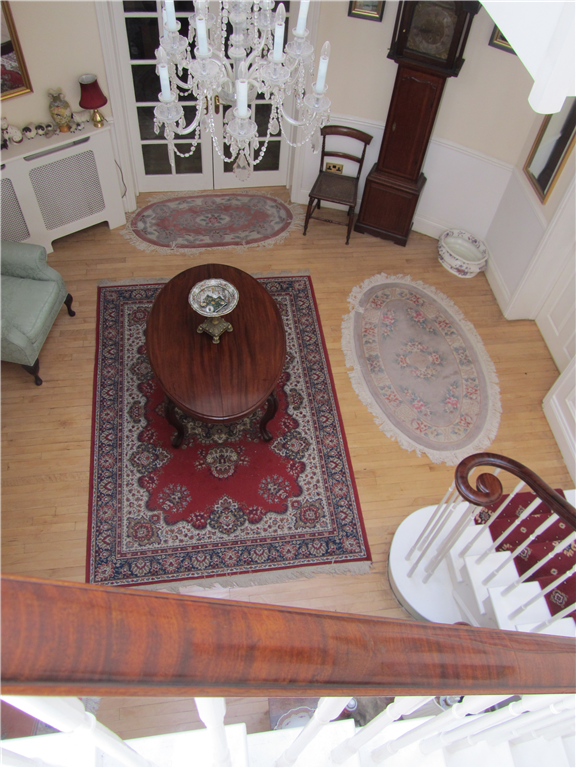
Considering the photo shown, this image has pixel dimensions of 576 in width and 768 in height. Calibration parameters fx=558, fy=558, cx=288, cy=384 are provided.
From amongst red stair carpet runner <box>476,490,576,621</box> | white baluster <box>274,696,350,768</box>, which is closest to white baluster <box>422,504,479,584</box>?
red stair carpet runner <box>476,490,576,621</box>

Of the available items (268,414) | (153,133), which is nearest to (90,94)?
(153,133)

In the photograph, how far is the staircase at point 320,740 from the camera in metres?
0.76

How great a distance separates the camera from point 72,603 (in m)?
0.49

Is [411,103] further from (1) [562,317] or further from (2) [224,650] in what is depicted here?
(2) [224,650]

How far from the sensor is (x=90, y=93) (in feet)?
14.0

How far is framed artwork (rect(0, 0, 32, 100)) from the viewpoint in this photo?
386 cm

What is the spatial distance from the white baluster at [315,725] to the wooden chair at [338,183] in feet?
14.8

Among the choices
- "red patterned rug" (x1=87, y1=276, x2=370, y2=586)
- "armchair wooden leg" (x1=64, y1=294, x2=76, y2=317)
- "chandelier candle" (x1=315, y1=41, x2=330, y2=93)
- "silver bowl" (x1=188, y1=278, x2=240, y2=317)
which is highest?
"chandelier candle" (x1=315, y1=41, x2=330, y2=93)

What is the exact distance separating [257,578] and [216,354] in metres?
1.42

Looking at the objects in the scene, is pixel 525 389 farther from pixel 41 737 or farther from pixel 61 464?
pixel 41 737

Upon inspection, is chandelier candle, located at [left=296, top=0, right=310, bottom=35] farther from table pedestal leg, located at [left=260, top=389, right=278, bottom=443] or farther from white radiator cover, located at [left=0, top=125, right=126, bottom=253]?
white radiator cover, located at [left=0, top=125, right=126, bottom=253]

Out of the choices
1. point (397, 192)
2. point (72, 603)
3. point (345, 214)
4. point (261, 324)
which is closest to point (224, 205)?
point (345, 214)

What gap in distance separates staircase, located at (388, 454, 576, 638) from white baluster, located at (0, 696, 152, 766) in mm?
1543

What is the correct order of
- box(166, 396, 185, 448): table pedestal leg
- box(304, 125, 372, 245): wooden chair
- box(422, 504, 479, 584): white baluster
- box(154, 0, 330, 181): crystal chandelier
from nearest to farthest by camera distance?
box(154, 0, 330, 181): crystal chandelier
box(422, 504, 479, 584): white baluster
box(166, 396, 185, 448): table pedestal leg
box(304, 125, 372, 245): wooden chair
